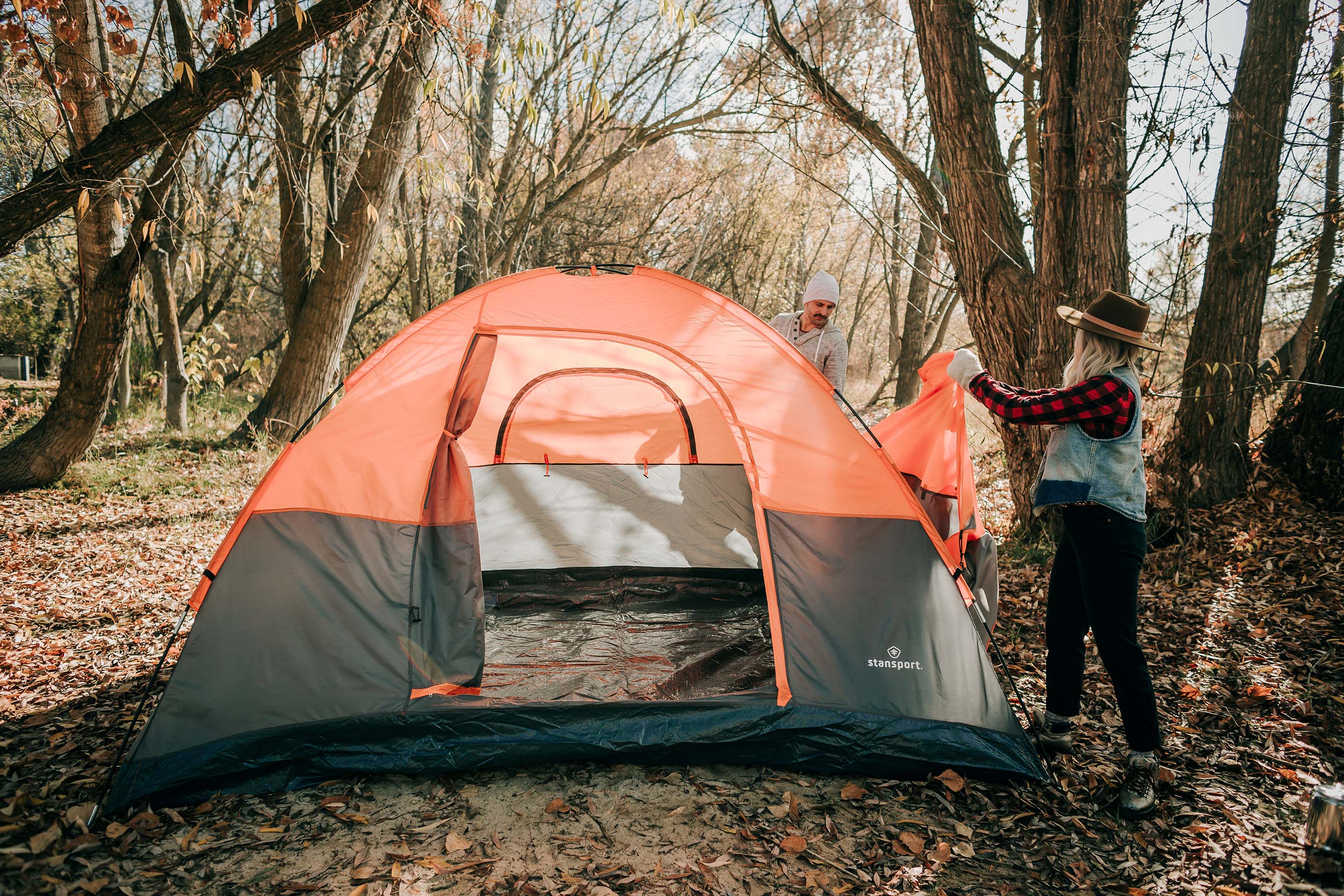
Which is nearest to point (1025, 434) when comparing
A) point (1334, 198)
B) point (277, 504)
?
point (1334, 198)

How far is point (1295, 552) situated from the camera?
4.09 metres

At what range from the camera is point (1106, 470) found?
7.86 feet

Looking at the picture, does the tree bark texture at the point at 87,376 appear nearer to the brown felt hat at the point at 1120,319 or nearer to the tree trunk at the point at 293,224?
the tree trunk at the point at 293,224

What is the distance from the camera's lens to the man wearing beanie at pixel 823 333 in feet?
12.8

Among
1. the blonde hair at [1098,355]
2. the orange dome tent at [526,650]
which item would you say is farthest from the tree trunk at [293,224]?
the blonde hair at [1098,355]

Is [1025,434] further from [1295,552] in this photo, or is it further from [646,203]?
[646,203]

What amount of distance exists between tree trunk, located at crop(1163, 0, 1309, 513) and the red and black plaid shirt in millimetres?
2585

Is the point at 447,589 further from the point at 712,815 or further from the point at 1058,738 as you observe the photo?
the point at 1058,738

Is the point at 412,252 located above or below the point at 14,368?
above

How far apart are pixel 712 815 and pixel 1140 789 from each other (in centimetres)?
137

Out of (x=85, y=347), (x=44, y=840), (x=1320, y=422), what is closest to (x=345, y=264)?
(x=85, y=347)

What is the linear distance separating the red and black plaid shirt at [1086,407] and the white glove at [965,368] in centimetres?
17

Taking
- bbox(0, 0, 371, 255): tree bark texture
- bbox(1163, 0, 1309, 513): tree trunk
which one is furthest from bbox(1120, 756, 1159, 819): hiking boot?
bbox(0, 0, 371, 255): tree bark texture

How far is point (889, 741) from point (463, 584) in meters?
1.58
